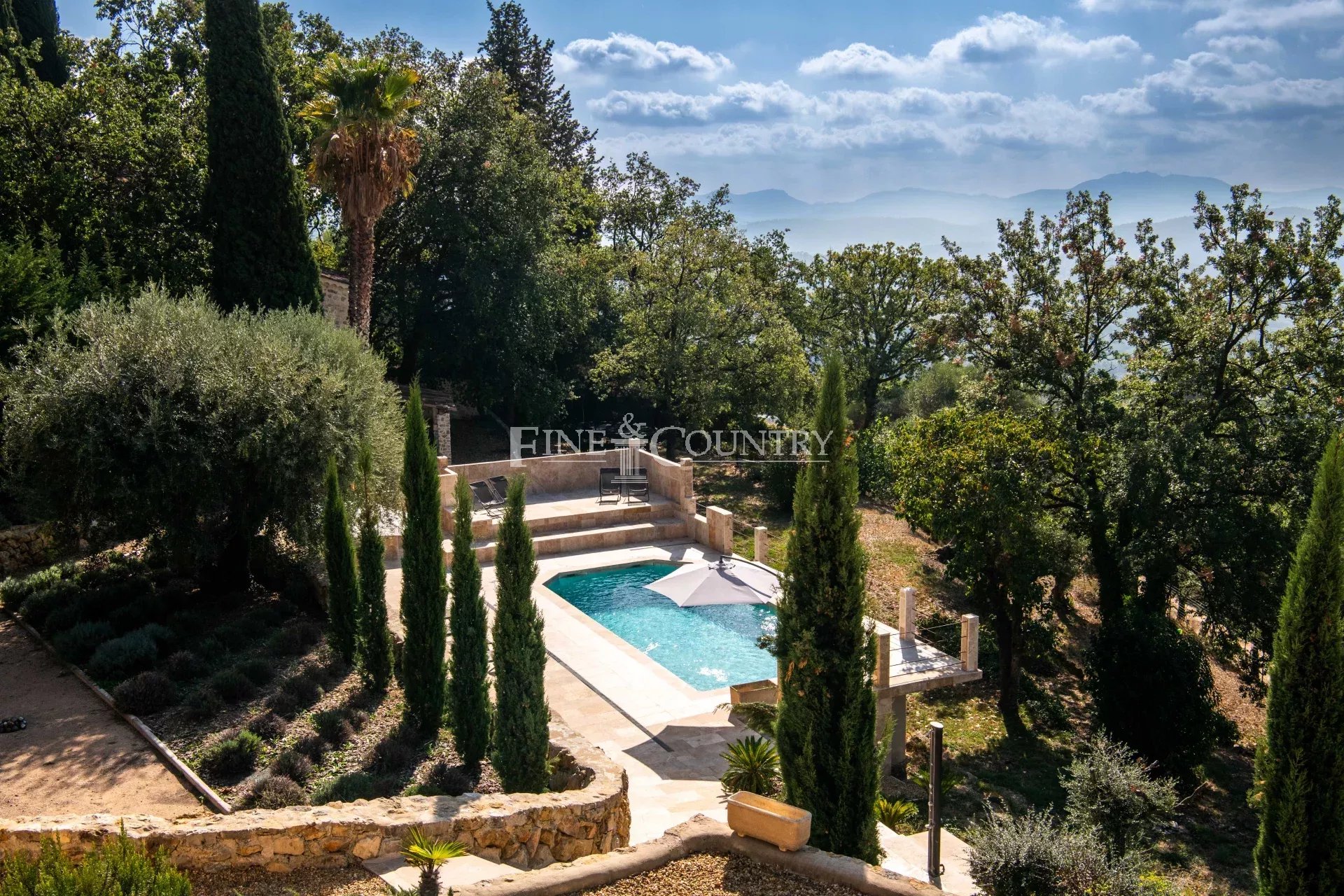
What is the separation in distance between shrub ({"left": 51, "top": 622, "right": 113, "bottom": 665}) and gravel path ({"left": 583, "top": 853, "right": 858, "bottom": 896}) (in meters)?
8.80

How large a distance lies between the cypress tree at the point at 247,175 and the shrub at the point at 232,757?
1220 cm

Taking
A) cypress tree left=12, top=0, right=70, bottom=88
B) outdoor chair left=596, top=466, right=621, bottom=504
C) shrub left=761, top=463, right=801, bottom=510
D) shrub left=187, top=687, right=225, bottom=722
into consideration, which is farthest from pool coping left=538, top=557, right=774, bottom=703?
cypress tree left=12, top=0, right=70, bottom=88

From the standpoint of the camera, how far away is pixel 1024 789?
13.8m

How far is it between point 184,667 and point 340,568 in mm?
2097

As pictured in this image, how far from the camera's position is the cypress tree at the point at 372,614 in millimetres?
11328

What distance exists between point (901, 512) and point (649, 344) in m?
12.0

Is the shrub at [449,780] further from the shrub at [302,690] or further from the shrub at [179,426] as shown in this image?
the shrub at [179,426]

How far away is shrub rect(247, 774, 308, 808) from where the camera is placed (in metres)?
8.35

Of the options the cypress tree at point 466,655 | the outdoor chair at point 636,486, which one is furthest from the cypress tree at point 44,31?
the cypress tree at point 466,655

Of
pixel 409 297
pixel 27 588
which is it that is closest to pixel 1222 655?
pixel 27 588

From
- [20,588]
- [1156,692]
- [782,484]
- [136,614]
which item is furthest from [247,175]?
[1156,692]

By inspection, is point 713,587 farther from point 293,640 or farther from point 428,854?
point 428,854

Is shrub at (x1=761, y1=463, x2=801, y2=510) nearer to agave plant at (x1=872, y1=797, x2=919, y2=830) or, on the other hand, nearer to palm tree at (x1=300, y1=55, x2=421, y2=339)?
palm tree at (x1=300, y1=55, x2=421, y2=339)

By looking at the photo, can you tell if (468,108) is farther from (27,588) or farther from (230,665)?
(230,665)
